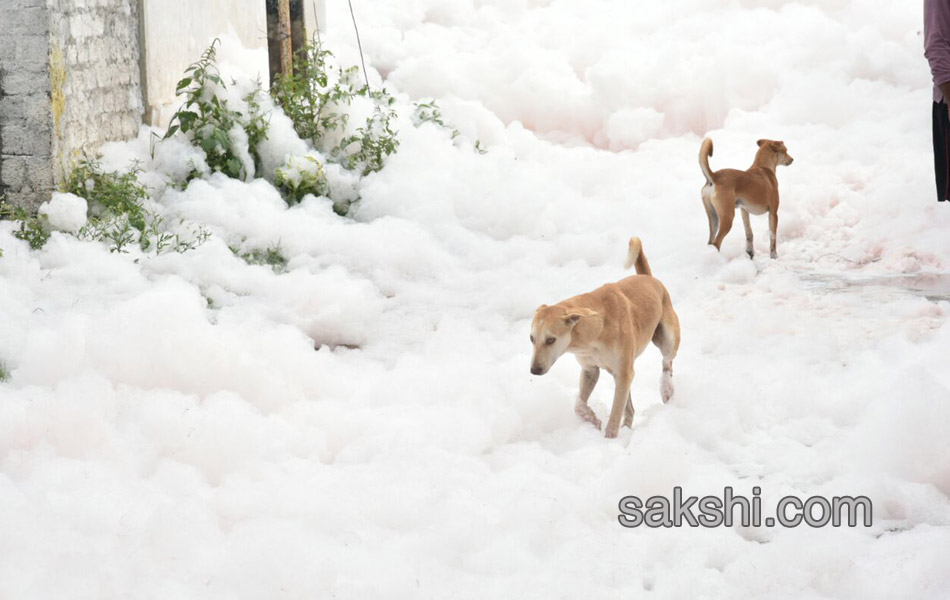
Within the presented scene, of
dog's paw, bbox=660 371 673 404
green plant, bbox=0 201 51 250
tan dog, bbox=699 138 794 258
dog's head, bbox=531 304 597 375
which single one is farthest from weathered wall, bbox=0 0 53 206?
tan dog, bbox=699 138 794 258

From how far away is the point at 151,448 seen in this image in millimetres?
3785

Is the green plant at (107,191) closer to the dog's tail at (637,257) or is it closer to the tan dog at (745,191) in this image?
the dog's tail at (637,257)

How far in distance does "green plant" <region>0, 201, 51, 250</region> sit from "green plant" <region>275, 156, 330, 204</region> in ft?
5.72

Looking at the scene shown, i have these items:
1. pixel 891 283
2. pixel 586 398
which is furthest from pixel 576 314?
pixel 891 283

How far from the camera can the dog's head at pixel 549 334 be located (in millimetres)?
3676

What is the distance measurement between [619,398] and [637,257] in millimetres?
794

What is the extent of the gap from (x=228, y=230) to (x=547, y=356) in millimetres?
3312

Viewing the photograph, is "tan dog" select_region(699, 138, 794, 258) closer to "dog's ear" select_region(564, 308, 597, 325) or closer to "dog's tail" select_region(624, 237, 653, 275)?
"dog's tail" select_region(624, 237, 653, 275)

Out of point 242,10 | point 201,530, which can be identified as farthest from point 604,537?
point 242,10

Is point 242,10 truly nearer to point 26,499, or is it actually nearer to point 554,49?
point 554,49

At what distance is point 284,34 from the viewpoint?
8078 millimetres

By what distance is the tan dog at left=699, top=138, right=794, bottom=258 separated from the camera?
637cm

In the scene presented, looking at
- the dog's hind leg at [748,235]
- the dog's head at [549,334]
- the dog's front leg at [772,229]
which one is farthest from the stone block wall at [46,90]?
the dog's front leg at [772,229]

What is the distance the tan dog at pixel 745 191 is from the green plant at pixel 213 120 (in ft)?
10.1
